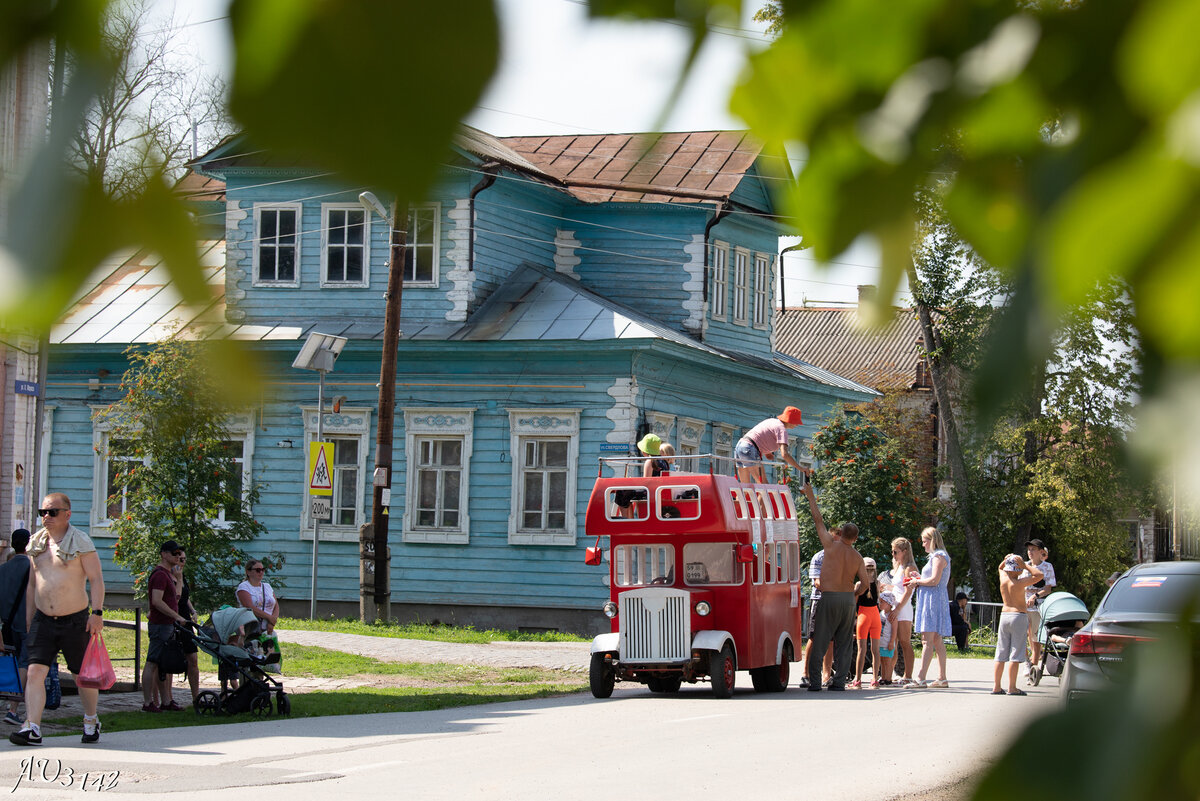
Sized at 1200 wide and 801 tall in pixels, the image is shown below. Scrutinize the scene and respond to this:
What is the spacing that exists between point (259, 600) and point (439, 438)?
10.6 m

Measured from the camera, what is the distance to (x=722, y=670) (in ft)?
46.5

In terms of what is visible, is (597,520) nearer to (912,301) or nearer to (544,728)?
(544,728)

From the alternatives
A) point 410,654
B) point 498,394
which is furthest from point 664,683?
point 498,394

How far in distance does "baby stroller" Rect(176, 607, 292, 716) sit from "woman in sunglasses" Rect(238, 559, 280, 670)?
53cm

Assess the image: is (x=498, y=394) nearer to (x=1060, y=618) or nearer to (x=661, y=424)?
(x=661, y=424)

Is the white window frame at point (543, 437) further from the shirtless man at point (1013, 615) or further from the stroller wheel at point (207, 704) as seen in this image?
the stroller wheel at point (207, 704)

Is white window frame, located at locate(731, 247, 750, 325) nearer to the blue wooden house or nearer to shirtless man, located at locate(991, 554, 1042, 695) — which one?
the blue wooden house

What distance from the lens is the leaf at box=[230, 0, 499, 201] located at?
831mm

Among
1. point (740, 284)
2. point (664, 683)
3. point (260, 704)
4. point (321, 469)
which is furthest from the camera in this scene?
point (740, 284)

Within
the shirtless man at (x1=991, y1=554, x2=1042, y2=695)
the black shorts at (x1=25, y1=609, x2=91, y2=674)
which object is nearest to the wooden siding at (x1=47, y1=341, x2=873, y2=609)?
the shirtless man at (x1=991, y1=554, x2=1042, y2=695)

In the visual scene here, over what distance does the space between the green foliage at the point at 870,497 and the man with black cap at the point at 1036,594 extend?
5055mm

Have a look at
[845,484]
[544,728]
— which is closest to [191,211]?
[544,728]

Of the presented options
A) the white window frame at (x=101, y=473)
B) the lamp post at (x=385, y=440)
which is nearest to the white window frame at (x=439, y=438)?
the lamp post at (x=385, y=440)

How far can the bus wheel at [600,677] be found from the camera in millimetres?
14297
